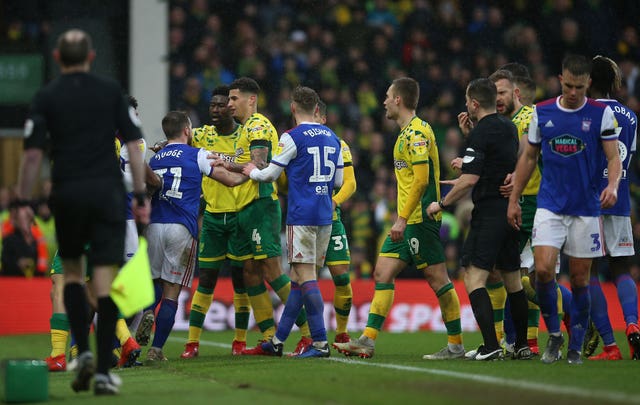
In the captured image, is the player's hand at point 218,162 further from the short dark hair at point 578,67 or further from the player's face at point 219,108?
the short dark hair at point 578,67

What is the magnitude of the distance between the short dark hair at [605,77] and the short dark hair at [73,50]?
477 cm

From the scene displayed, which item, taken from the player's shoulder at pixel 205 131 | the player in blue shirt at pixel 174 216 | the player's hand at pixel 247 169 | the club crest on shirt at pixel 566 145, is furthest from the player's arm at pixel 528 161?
the player's shoulder at pixel 205 131

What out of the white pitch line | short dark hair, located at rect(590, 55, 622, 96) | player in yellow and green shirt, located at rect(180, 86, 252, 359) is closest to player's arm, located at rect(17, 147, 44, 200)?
the white pitch line

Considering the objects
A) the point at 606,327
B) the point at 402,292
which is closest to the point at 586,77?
the point at 606,327

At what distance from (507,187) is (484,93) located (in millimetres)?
808

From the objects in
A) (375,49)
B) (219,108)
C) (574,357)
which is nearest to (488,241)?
(574,357)

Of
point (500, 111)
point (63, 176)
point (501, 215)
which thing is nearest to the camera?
point (63, 176)

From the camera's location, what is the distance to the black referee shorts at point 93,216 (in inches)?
275

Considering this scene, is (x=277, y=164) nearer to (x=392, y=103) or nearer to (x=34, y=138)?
(x=392, y=103)

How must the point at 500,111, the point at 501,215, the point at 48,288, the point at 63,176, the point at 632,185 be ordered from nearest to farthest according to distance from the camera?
the point at 63,176, the point at 501,215, the point at 500,111, the point at 48,288, the point at 632,185

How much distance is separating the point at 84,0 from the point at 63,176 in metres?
15.0

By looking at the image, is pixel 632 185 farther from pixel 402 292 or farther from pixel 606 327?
pixel 606 327

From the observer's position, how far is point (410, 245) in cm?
975

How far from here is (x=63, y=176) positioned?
7.00m
